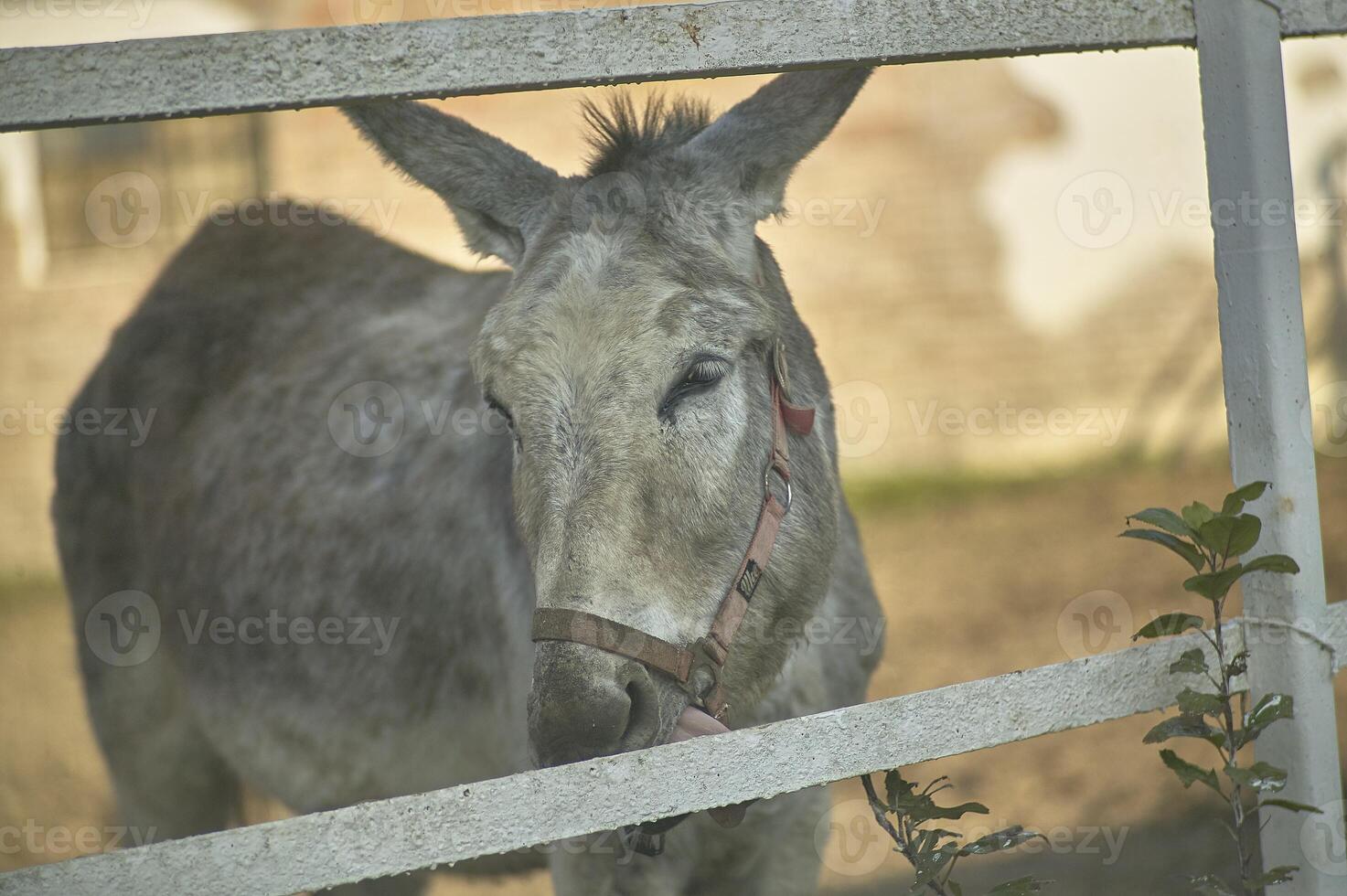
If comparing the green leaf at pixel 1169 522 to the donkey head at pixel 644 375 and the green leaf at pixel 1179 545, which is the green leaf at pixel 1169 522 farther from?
the donkey head at pixel 644 375

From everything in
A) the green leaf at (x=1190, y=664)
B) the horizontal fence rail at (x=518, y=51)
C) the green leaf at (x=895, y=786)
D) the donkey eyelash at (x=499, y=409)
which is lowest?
the green leaf at (x=895, y=786)

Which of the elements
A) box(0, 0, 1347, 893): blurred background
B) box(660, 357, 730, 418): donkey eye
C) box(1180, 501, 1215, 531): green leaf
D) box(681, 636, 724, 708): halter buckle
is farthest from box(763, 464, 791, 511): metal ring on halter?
box(0, 0, 1347, 893): blurred background

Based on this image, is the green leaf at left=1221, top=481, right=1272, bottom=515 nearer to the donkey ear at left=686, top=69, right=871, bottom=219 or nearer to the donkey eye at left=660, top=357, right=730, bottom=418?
the donkey eye at left=660, top=357, right=730, bottom=418

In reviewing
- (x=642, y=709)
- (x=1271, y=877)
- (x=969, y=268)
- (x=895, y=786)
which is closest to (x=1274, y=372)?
(x=1271, y=877)

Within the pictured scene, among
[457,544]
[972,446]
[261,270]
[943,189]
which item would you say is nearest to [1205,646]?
[457,544]

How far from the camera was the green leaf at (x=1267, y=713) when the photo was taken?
156 cm

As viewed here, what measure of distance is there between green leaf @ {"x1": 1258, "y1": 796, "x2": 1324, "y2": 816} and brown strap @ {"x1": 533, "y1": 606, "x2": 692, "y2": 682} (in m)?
0.85

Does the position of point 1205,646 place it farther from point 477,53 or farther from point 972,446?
point 972,446

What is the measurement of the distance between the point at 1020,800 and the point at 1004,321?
13.2ft

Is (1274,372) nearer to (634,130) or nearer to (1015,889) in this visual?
(1015,889)

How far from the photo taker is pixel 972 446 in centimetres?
711

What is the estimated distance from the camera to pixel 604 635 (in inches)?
61.9

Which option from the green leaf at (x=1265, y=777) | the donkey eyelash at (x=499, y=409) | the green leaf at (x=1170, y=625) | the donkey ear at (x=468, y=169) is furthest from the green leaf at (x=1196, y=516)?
the donkey ear at (x=468, y=169)

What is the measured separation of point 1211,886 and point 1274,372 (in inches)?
29.1
